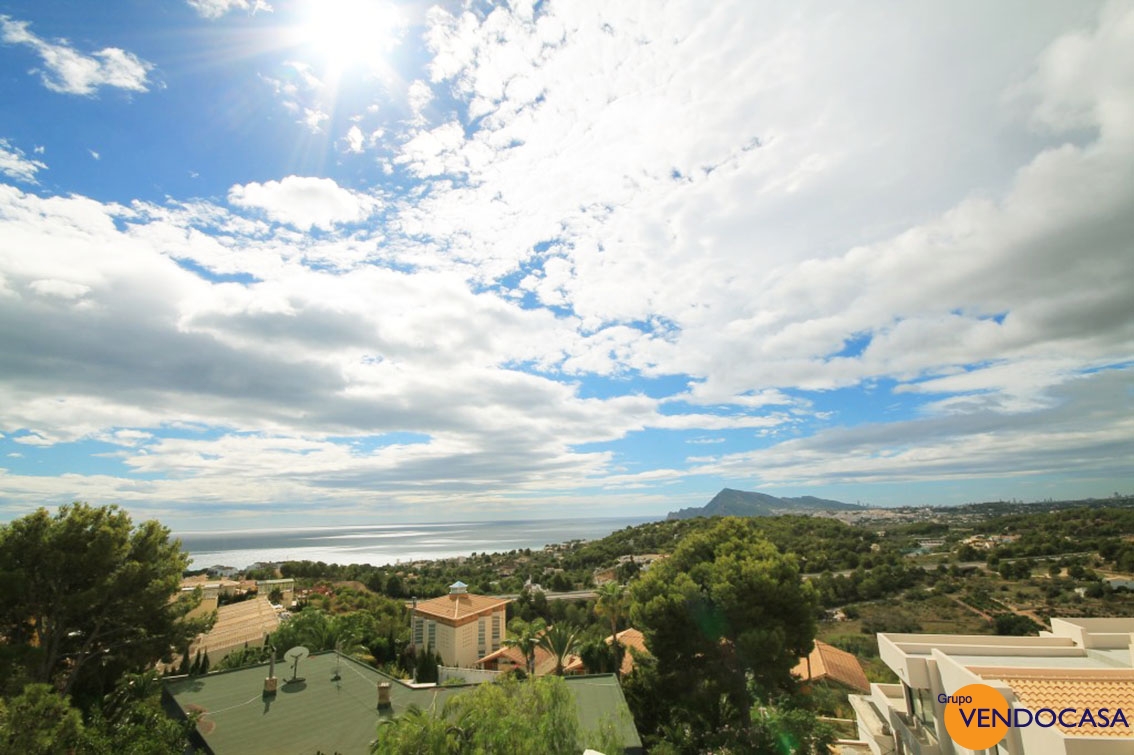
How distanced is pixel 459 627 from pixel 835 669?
22596 millimetres

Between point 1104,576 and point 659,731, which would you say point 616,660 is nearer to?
point 659,731

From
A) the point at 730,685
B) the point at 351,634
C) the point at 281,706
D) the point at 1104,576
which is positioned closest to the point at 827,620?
the point at 1104,576

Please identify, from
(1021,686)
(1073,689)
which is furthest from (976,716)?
(1073,689)

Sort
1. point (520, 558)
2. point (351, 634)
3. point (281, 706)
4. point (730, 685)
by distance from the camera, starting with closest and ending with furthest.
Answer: point (281, 706) < point (730, 685) < point (351, 634) < point (520, 558)

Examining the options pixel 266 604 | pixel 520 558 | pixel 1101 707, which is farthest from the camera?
pixel 520 558

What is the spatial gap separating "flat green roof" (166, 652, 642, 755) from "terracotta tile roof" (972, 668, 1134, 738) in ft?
26.3

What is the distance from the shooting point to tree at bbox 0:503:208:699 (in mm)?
15469

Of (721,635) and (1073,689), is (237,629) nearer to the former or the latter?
(721,635)

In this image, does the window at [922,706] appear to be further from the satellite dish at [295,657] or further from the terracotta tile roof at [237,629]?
the terracotta tile roof at [237,629]

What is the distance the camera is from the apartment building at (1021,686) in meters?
8.02

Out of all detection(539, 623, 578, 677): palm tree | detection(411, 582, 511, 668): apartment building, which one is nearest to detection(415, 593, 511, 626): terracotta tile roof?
detection(411, 582, 511, 668): apartment building

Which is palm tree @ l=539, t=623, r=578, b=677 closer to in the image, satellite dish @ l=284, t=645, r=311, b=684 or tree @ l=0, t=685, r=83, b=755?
satellite dish @ l=284, t=645, r=311, b=684

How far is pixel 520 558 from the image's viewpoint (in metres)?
110

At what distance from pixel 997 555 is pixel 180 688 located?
80.8 m
